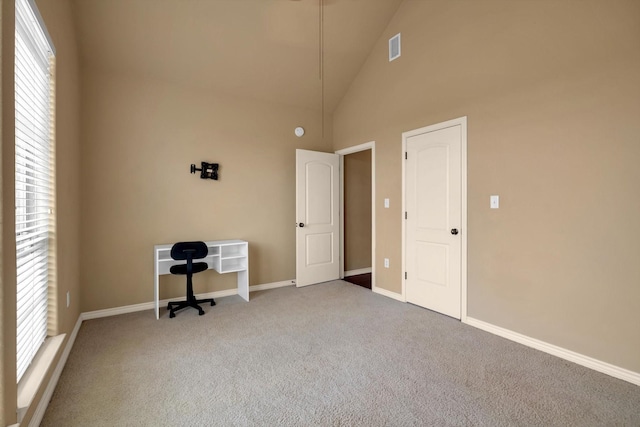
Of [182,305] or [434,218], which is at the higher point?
[434,218]

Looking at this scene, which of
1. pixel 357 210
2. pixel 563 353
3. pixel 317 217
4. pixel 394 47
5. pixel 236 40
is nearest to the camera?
pixel 563 353

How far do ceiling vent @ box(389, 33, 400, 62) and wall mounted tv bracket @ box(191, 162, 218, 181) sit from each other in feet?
8.81

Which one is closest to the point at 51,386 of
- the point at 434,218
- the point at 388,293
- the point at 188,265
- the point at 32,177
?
the point at 32,177

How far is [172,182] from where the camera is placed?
388 cm

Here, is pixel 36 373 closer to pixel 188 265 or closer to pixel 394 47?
pixel 188 265

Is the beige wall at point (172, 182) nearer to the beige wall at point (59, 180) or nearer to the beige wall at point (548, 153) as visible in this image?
the beige wall at point (59, 180)

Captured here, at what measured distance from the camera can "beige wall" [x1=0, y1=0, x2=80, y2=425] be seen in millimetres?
1341

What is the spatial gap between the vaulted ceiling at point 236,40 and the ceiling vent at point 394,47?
0.87ft

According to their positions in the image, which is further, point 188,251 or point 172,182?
point 172,182

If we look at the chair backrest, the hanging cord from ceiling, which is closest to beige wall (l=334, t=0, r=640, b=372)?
the hanging cord from ceiling

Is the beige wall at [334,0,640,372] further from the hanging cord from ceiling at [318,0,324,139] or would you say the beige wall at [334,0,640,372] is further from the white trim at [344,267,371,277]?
the white trim at [344,267,371,277]

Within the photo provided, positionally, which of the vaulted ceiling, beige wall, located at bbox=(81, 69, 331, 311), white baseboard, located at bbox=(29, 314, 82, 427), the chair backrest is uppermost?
the vaulted ceiling

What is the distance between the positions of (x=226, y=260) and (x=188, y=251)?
0.84 meters

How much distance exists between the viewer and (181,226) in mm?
3945
